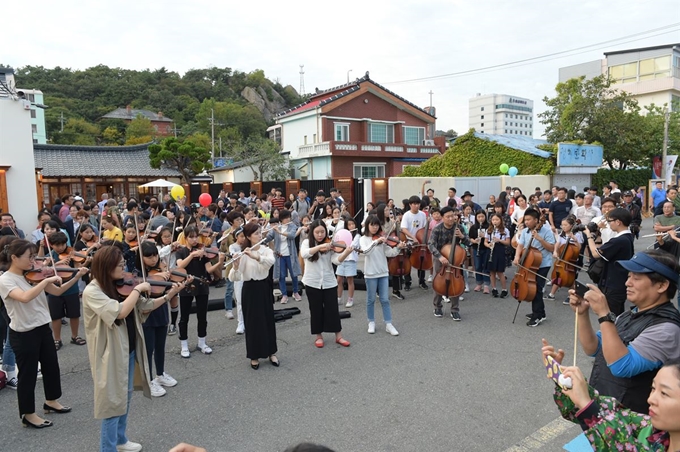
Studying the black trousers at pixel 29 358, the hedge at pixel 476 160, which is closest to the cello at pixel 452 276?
the black trousers at pixel 29 358

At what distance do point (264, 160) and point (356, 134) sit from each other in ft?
23.1

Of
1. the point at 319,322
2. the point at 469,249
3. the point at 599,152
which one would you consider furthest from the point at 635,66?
the point at 319,322

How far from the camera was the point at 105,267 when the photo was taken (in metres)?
3.38

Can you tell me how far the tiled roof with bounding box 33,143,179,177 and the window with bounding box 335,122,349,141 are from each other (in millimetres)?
11006

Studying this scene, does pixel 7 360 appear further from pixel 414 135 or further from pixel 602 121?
pixel 414 135

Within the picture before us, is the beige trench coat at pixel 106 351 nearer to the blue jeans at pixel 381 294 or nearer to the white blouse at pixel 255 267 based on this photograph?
the white blouse at pixel 255 267

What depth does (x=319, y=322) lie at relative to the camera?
19.3 ft

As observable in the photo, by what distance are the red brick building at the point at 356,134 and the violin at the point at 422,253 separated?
20258 mm

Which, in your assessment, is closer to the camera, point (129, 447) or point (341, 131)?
point (129, 447)

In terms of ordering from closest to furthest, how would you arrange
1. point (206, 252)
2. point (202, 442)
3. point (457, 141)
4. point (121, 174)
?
point (202, 442), point (206, 252), point (457, 141), point (121, 174)

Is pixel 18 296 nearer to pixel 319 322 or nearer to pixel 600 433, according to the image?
pixel 319 322

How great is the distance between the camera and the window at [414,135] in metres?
33.6

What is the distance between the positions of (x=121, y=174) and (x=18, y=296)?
942 inches

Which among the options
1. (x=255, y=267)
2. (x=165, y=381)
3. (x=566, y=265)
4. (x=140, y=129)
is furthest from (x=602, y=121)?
(x=140, y=129)
